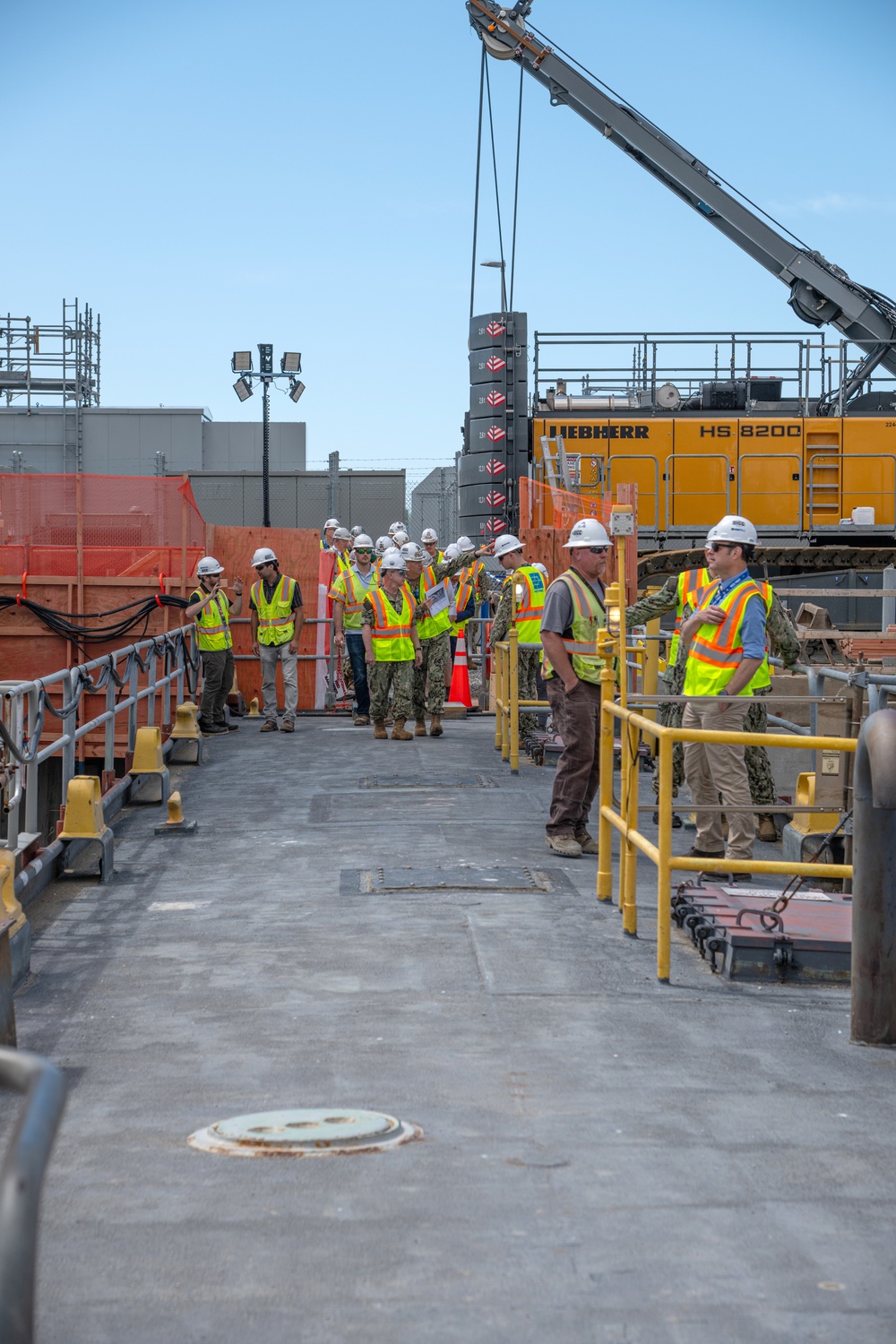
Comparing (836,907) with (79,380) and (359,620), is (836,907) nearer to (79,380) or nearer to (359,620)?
(359,620)

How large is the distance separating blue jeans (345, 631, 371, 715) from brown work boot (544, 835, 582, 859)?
8468mm

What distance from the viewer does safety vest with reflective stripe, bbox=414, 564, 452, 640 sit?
53.5ft

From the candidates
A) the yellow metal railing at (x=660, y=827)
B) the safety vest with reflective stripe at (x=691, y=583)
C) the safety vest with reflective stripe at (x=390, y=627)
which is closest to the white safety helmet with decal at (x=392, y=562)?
the safety vest with reflective stripe at (x=390, y=627)

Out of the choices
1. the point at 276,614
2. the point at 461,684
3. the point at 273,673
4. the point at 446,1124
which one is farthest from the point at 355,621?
the point at 446,1124

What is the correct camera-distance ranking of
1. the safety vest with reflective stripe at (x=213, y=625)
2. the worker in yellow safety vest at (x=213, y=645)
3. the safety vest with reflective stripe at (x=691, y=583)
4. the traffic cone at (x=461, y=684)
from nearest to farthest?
the safety vest with reflective stripe at (x=691, y=583), the worker in yellow safety vest at (x=213, y=645), the safety vest with reflective stripe at (x=213, y=625), the traffic cone at (x=461, y=684)

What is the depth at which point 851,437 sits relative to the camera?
2381 cm

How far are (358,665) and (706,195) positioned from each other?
509 inches

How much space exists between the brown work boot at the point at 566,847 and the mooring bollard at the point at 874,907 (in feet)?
12.8

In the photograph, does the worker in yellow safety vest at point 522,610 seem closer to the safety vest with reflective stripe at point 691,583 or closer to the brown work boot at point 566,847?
the safety vest with reflective stripe at point 691,583

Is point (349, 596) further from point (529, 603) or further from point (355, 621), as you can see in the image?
point (529, 603)

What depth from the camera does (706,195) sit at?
2591cm

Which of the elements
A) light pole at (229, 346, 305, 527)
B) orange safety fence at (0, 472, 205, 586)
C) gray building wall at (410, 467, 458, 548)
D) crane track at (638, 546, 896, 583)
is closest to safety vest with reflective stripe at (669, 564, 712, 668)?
orange safety fence at (0, 472, 205, 586)

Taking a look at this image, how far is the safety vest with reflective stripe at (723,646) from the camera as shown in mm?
8477

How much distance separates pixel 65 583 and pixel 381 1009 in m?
10.4
